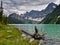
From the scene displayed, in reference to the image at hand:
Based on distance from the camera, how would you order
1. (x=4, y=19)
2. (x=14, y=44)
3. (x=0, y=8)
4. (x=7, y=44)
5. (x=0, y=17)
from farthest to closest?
(x=0, y=8) → (x=4, y=19) → (x=0, y=17) → (x=14, y=44) → (x=7, y=44)

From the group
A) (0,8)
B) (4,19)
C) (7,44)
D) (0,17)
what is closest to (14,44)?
(7,44)

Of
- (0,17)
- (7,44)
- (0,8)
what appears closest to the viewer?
(7,44)

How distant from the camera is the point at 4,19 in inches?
2621

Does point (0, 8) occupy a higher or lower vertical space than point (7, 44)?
higher

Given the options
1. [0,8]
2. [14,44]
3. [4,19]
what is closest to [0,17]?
[4,19]

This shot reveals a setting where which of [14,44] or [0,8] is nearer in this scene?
[14,44]

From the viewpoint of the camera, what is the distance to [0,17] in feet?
202

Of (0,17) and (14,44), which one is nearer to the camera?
(14,44)

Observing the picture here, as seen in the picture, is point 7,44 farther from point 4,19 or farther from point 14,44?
point 4,19

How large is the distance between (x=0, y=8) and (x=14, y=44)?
6086 centimetres

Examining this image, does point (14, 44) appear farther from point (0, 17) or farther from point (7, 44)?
point (0, 17)

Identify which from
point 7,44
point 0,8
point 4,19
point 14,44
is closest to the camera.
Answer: point 7,44

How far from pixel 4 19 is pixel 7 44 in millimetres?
51607

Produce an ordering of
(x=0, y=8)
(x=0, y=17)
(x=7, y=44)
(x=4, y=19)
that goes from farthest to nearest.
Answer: (x=0, y=8) → (x=4, y=19) → (x=0, y=17) → (x=7, y=44)
